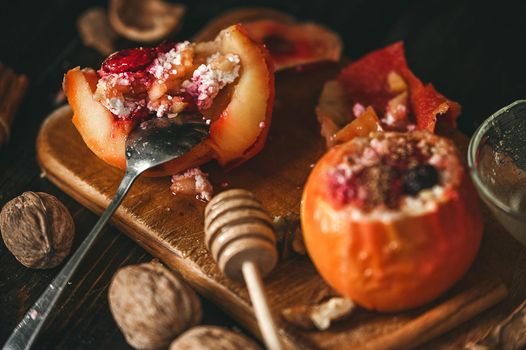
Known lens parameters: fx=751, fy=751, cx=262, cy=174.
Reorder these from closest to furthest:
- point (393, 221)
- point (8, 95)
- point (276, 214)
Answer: point (393, 221) → point (276, 214) → point (8, 95)

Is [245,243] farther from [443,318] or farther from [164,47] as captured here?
[164,47]

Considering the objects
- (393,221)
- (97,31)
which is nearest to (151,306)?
(393,221)

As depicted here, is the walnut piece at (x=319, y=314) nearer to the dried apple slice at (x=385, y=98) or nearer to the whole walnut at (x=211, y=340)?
the whole walnut at (x=211, y=340)

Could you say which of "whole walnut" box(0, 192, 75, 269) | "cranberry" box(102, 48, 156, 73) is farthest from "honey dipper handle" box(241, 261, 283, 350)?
"cranberry" box(102, 48, 156, 73)

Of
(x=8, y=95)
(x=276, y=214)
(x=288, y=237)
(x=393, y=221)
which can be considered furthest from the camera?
(x=8, y=95)

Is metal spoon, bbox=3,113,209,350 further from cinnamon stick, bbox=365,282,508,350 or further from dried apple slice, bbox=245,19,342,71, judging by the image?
cinnamon stick, bbox=365,282,508,350

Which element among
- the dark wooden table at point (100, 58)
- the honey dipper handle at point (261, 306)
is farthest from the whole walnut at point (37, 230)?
the honey dipper handle at point (261, 306)
